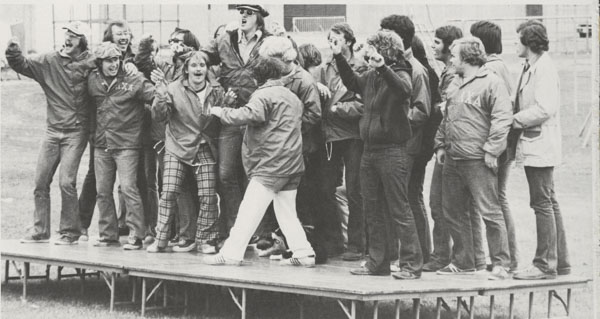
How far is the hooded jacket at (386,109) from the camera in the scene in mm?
7824

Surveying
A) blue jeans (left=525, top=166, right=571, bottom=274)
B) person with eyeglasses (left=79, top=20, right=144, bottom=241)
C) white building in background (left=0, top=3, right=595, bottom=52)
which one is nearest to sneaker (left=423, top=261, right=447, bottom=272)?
blue jeans (left=525, top=166, right=571, bottom=274)

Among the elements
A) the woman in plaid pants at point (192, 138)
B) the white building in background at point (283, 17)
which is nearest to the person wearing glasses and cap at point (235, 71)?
the woman in plaid pants at point (192, 138)

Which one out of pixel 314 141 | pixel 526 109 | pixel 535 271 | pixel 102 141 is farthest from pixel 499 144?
pixel 102 141

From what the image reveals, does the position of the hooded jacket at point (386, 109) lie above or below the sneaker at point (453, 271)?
above

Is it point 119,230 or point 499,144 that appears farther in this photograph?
point 119,230

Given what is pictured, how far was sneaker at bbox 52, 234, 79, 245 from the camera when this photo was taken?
1012 centimetres

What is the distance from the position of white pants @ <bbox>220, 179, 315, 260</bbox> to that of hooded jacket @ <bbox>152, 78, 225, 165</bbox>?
3.06 feet

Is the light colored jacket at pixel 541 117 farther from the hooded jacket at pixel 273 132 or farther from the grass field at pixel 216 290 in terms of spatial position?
the hooded jacket at pixel 273 132

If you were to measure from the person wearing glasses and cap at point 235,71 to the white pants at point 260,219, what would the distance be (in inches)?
30.5

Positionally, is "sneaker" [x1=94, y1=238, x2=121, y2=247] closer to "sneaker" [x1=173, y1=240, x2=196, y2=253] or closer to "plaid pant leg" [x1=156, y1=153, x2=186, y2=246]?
"sneaker" [x1=173, y1=240, x2=196, y2=253]

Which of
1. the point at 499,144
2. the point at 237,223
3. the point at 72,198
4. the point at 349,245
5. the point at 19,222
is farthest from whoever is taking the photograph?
the point at 19,222

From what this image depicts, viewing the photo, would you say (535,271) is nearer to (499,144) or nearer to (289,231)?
(499,144)

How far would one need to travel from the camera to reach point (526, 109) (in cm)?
829

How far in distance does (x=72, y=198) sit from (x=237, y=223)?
2219mm
